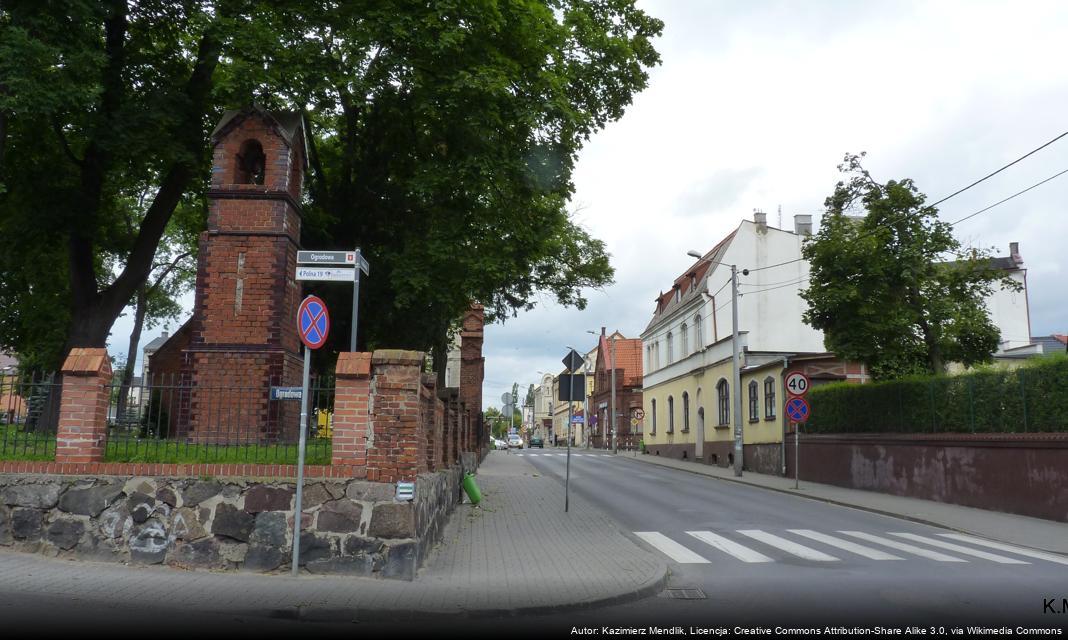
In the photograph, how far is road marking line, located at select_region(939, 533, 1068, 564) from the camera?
10883mm

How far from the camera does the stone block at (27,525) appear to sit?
8.95 metres

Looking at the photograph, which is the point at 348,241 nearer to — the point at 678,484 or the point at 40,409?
the point at 40,409

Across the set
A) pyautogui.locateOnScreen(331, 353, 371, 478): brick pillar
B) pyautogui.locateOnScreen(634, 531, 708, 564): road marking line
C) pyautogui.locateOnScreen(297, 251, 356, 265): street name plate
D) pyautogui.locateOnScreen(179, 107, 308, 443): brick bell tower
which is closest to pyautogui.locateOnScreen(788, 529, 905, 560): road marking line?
pyautogui.locateOnScreen(634, 531, 708, 564): road marking line

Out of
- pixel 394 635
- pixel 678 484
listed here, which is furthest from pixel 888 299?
pixel 394 635

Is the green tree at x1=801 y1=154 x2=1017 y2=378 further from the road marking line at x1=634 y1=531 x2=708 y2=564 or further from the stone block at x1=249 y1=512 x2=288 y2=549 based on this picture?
the stone block at x1=249 y1=512 x2=288 y2=549

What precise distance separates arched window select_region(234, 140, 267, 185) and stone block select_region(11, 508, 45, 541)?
6.29m

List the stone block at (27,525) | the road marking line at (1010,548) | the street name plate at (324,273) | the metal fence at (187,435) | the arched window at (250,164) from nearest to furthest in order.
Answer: the stone block at (27,525) → the metal fence at (187,435) → the street name plate at (324,273) → the road marking line at (1010,548) → the arched window at (250,164)

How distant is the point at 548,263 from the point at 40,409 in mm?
17667

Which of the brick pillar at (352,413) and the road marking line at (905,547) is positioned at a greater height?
the brick pillar at (352,413)

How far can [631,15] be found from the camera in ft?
58.3

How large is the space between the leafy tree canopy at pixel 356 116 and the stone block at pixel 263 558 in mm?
7296

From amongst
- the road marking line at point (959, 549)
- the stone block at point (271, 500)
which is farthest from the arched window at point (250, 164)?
the road marking line at point (959, 549)

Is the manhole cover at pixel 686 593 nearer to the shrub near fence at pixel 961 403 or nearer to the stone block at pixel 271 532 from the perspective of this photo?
the stone block at pixel 271 532

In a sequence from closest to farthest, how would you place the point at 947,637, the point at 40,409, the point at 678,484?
the point at 947,637, the point at 40,409, the point at 678,484
